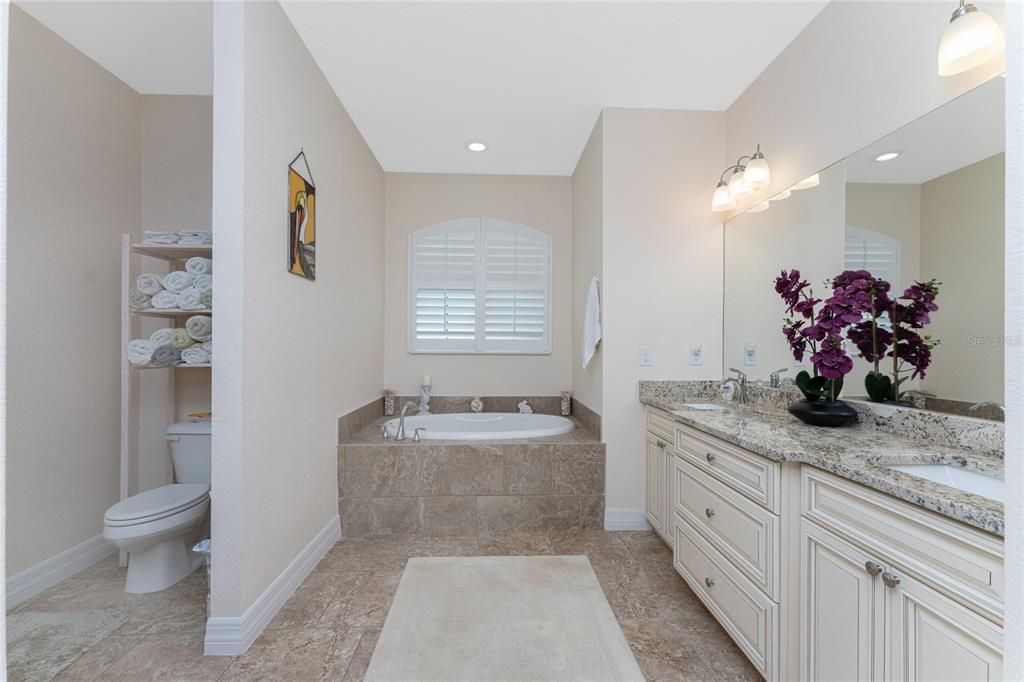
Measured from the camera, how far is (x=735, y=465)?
1680mm

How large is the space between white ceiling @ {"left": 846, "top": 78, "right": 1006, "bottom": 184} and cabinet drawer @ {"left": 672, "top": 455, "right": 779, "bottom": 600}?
4.26 ft

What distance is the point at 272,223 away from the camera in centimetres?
197

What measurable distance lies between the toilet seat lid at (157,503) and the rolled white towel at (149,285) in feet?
3.17

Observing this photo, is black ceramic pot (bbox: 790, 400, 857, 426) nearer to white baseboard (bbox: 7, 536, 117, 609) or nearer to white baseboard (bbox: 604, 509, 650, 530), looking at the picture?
white baseboard (bbox: 604, 509, 650, 530)

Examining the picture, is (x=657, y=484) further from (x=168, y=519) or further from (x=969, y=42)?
(x=168, y=519)

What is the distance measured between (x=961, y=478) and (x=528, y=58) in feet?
8.04

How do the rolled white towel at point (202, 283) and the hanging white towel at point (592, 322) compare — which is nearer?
the rolled white towel at point (202, 283)

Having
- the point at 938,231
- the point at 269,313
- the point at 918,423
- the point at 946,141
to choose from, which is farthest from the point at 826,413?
the point at 269,313

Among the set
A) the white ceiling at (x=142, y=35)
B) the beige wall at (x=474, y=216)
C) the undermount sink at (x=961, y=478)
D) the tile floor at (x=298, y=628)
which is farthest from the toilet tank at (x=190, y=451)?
the undermount sink at (x=961, y=478)

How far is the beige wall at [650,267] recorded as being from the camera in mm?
2859

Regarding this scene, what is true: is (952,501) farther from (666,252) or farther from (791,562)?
(666,252)

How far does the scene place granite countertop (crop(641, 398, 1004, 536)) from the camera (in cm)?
95

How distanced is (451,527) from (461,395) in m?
1.32

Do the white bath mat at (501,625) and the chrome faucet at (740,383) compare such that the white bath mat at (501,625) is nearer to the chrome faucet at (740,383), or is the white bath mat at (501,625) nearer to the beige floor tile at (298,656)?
the beige floor tile at (298,656)
